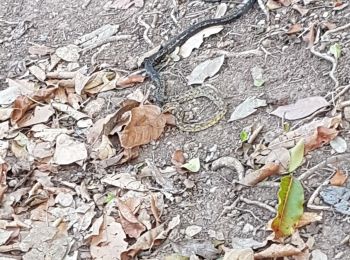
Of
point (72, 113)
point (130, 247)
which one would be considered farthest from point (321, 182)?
point (72, 113)

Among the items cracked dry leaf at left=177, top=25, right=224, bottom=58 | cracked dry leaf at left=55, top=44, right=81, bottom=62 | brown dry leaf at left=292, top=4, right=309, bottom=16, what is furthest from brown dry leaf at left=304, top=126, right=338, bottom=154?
cracked dry leaf at left=55, top=44, right=81, bottom=62

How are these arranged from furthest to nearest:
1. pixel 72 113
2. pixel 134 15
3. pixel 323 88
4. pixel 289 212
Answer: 1. pixel 134 15
2. pixel 72 113
3. pixel 323 88
4. pixel 289 212

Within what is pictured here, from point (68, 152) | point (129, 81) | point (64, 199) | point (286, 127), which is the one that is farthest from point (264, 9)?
point (64, 199)

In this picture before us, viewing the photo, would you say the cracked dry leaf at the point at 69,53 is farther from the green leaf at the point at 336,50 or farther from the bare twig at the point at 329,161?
the bare twig at the point at 329,161

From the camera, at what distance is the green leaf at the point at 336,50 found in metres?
3.71

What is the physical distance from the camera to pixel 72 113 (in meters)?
3.98

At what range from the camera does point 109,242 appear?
3186mm

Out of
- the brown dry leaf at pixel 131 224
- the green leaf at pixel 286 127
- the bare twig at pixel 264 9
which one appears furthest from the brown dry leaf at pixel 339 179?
the bare twig at pixel 264 9

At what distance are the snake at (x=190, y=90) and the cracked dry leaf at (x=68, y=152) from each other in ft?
1.62

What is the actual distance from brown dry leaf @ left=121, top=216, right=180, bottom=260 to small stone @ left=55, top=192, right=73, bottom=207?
1.58 ft

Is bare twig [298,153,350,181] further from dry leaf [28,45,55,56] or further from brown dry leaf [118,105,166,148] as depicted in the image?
dry leaf [28,45,55,56]

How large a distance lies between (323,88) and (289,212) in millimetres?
845

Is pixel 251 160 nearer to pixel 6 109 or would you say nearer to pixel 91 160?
pixel 91 160

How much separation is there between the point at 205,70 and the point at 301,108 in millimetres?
692
